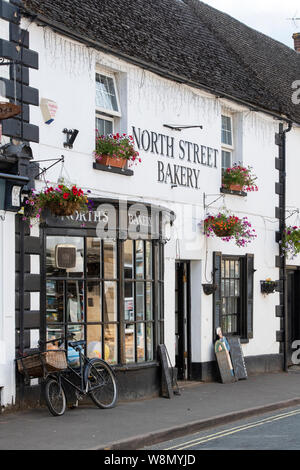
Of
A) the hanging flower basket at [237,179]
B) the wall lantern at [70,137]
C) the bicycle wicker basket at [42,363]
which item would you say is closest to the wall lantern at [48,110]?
the wall lantern at [70,137]

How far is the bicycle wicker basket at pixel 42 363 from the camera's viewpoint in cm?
1045

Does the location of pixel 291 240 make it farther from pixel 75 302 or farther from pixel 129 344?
pixel 75 302

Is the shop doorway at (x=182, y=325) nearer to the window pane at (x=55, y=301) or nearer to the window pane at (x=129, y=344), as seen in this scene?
the window pane at (x=129, y=344)

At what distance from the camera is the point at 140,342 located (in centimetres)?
1296

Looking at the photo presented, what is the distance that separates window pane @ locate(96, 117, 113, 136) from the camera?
13.0 meters

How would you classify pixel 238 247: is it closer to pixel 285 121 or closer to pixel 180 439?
pixel 285 121

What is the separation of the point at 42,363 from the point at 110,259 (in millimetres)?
2561

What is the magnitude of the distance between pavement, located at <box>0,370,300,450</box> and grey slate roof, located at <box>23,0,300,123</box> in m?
5.76

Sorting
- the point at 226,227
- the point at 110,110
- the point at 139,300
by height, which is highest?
the point at 110,110

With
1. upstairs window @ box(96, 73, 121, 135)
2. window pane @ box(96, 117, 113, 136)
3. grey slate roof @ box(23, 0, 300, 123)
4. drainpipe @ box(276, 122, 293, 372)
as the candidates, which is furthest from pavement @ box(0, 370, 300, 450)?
grey slate roof @ box(23, 0, 300, 123)

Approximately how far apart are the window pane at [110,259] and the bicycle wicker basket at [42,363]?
2113 mm

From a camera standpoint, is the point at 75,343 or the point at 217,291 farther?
the point at 217,291

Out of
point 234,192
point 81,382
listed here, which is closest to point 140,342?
point 81,382

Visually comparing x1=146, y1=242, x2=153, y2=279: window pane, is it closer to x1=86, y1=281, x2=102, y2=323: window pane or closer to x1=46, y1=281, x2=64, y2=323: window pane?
x1=86, y1=281, x2=102, y2=323: window pane
